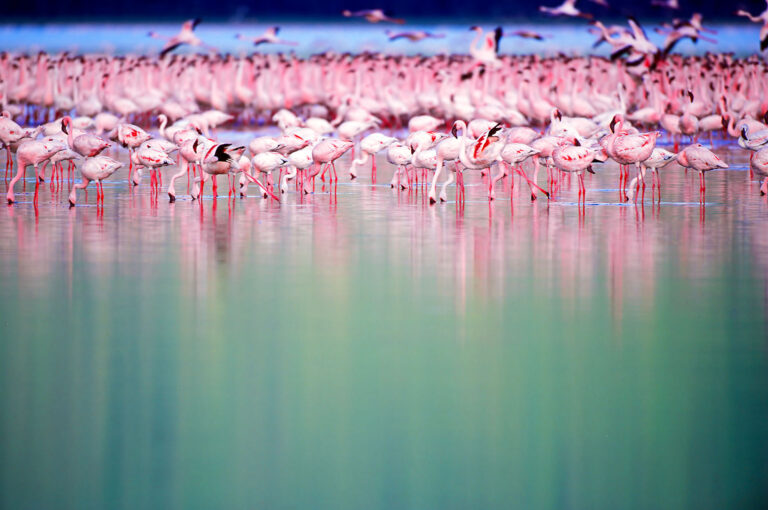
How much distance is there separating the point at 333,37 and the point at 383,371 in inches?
2813

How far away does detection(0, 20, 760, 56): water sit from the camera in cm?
6744

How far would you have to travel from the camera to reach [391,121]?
1024 inches

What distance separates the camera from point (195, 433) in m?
4.71

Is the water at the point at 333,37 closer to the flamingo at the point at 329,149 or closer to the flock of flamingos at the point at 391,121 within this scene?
the flock of flamingos at the point at 391,121

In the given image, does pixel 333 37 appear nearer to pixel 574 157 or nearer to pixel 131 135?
pixel 131 135

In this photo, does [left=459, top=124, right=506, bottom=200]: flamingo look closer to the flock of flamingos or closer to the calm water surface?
the flock of flamingos

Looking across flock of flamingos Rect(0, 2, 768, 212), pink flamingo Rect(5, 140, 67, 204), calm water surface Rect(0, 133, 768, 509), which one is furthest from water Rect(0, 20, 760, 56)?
calm water surface Rect(0, 133, 768, 509)

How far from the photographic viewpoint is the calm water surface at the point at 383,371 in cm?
431

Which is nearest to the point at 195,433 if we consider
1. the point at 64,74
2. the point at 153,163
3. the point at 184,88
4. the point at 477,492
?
the point at 477,492

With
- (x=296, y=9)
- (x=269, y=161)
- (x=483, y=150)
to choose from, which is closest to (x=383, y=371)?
(x=483, y=150)

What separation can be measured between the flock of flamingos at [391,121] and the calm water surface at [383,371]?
8.85 ft

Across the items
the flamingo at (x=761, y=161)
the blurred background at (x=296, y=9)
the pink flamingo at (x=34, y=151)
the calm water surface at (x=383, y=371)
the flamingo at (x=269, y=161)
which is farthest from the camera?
the blurred background at (x=296, y=9)

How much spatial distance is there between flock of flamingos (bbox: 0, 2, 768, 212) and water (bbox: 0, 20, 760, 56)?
35.8 m

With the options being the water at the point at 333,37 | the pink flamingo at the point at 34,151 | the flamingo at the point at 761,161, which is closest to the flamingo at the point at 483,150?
the flamingo at the point at 761,161
